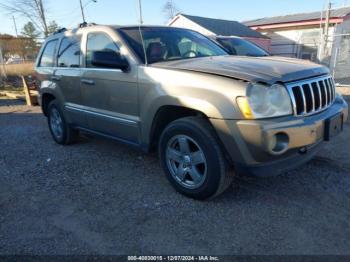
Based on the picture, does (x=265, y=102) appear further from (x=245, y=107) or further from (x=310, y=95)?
(x=310, y=95)

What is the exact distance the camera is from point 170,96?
3180 mm

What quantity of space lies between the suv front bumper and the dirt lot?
19.8 inches

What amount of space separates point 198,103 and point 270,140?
719 millimetres

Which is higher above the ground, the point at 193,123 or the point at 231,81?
the point at 231,81

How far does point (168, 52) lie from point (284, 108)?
167cm

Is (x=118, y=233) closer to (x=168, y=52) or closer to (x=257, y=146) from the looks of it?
(x=257, y=146)

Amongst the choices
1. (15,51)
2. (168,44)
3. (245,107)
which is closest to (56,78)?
(168,44)

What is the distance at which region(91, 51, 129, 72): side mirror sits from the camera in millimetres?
3588

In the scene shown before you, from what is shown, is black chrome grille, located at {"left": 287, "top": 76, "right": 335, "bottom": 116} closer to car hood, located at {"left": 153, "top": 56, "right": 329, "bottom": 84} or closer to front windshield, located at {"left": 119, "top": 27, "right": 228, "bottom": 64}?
car hood, located at {"left": 153, "top": 56, "right": 329, "bottom": 84}

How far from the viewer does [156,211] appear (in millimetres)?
3193

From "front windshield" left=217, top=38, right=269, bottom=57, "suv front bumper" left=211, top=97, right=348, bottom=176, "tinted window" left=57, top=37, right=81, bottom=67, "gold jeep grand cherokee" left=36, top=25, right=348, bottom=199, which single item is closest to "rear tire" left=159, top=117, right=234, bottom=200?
"gold jeep grand cherokee" left=36, top=25, right=348, bottom=199

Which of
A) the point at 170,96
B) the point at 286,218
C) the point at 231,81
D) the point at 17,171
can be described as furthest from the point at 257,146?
the point at 17,171

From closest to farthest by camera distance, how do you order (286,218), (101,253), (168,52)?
(101,253) < (286,218) < (168,52)

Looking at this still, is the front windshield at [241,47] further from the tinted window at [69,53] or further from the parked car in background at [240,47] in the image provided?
the tinted window at [69,53]
